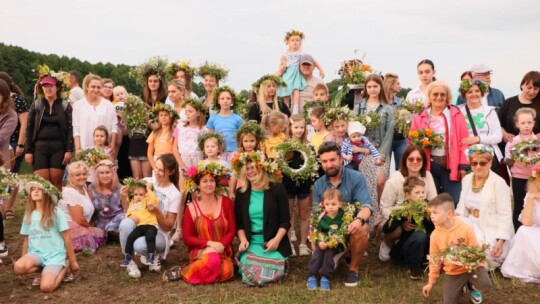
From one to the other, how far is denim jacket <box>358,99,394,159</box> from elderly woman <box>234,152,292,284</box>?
2.20 metres

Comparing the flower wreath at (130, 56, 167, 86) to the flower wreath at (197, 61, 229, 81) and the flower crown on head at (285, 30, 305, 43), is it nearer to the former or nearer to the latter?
the flower wreath at (197, 61, 229, 81)

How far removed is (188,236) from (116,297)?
1.21 m

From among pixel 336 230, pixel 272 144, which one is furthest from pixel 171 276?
pixel 272 144

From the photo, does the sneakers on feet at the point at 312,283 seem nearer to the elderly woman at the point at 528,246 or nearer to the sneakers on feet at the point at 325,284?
the sneakers on feet at the point at 325,284

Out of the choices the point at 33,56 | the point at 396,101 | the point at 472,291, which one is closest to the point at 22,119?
the point at 396,101

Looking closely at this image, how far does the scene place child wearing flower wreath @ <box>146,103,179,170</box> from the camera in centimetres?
983

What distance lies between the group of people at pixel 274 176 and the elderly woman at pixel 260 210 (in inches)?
0.8

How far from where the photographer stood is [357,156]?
8766mm

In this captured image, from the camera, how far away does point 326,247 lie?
7312 mm

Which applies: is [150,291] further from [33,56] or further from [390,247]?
[33,56]

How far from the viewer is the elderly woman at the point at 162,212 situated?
26.1 ft

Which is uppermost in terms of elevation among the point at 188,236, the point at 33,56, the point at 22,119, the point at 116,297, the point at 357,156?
the point at 33,56

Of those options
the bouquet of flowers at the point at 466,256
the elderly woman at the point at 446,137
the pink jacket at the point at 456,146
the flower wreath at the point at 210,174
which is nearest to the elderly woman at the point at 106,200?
the flower wreath at the point at 210,174

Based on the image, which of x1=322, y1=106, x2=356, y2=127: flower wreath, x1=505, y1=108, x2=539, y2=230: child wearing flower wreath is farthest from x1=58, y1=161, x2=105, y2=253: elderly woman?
x1=505, y1=108, x2=539, y2=230: child wearing flower wreath
